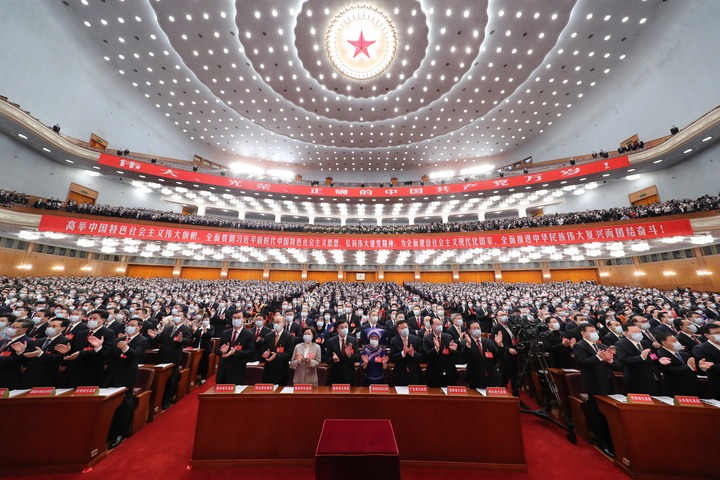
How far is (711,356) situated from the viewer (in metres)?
3.26

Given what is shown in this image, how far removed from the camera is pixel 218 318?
6.91 metres

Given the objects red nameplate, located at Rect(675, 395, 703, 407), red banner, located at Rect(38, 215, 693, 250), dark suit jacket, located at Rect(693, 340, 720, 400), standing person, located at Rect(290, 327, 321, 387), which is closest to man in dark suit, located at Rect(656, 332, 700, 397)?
dark suit jacket, located at Rect(693, 340, 720, 400)

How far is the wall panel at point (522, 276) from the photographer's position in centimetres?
2234

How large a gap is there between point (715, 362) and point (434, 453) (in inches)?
149

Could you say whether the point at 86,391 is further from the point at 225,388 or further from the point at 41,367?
the point at 225,388

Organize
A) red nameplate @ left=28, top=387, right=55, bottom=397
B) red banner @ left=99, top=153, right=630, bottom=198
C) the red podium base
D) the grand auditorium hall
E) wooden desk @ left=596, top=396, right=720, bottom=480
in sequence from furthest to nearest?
red banner @ left=99, top=153, right=630, bottom=198, the grand auditorium hall, red nameplate @ left=28, top=387, right=55, bottom=397, wooden desk @ left=596, top=396, right=720, bottom=480, the red podium base

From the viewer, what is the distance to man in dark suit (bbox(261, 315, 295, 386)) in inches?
164

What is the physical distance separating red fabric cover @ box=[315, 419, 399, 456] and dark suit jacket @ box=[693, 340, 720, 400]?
4317 mm

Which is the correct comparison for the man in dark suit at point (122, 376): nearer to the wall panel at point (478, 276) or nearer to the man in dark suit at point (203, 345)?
the man in dark suit at point (203, 345)

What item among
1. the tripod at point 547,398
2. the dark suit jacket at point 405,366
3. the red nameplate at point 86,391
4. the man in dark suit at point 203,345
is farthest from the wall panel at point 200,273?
the tripod at point 547,398

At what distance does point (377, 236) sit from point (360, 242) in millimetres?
1506

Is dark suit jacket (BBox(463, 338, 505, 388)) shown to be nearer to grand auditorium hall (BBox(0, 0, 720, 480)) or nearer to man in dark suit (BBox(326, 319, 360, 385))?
grand auditorium hall (BBox(0, 0, 720, 480))

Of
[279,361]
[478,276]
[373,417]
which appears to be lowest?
[373,417]

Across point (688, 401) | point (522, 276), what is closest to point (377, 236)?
point (522, 276)
